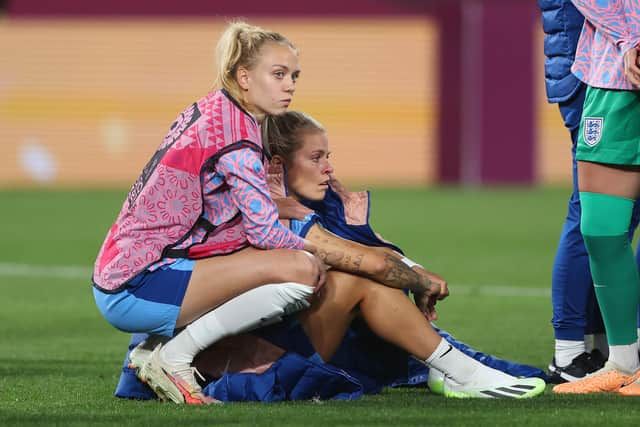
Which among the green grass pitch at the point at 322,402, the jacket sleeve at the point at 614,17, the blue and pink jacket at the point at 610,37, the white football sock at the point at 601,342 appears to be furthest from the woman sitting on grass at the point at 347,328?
the jacket sleeve at the point at 614,17

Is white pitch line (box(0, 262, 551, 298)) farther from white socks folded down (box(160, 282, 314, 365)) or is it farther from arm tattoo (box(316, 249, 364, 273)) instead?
white socks folded down (box(160, 282, 314, 365))

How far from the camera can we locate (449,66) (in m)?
21.8

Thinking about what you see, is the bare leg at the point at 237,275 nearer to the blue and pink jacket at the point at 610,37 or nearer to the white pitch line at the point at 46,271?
the blue and pink jacket at the point at 610,37

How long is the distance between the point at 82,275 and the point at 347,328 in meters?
4.88

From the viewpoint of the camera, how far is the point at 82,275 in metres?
9.28

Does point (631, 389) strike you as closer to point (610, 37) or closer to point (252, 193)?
point (610, 37)

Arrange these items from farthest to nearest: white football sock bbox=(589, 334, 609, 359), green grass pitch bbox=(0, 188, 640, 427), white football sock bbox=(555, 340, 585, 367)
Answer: white football sock bbox=(589, 334, 609, 359) → white football sock bbox=(555, 340, 585, 367) → green grass pitch bbox=(0, 188, 640, 427)

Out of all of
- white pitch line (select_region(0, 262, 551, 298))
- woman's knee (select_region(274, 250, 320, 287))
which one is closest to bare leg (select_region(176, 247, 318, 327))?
woman's knee (select_region(274, 250, 320, 287))

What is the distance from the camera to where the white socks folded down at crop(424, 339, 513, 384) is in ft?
14.8

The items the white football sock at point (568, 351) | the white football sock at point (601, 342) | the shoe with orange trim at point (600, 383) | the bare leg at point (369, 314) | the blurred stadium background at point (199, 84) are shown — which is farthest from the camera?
the blurred stadium background at point (199, 84)

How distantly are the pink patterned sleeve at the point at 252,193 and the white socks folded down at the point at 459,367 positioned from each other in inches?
26.3

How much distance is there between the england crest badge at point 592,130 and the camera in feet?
14.8

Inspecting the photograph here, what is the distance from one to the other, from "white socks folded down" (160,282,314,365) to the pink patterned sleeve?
0.18m

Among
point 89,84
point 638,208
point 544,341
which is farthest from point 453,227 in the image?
point 89,84
